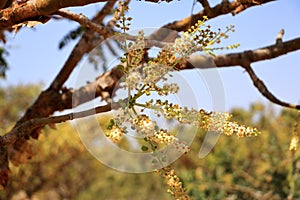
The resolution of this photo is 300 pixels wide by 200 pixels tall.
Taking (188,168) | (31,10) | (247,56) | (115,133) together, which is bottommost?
(188,168)

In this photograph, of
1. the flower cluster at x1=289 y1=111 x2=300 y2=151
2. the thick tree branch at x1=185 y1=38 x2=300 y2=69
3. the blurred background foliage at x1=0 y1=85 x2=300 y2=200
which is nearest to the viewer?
the flower cluster at x1=289 y1=111 x2=300 y2=151

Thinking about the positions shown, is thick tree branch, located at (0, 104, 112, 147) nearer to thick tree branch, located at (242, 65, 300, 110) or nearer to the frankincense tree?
the frankincense tree

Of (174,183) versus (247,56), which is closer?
(174,183)

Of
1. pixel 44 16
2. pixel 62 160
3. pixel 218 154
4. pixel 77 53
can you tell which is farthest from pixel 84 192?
pixel 44 16

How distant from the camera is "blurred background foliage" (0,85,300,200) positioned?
14.5 feet

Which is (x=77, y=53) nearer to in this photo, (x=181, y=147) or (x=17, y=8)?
(x=17, y=8)

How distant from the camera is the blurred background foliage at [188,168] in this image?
441 cm

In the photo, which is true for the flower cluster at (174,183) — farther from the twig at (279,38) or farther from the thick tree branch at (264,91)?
the twig at (279,38)

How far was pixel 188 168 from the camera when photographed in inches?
385

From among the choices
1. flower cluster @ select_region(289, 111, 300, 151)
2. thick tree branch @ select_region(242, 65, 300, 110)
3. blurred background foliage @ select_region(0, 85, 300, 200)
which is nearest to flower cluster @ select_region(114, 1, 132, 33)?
flower cluster @ select_region(289, 111, 300, 151)

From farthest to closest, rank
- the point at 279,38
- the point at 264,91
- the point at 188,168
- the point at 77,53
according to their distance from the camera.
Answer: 1. the point at 188,168
2. the point at 77,53
3. the point at 279,38
4. the point at 264,91

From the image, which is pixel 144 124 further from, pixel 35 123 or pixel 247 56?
pixel 247 56

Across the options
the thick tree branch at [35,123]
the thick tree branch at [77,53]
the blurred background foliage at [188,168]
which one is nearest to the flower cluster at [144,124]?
the thick tree branch at [35,123]

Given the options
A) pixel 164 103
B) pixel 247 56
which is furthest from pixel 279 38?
pixel 164 103
